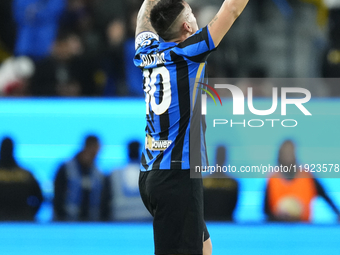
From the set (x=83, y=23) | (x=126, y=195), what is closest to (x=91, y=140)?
(x=126, y=195)

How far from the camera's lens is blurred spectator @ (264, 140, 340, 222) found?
4.82 m

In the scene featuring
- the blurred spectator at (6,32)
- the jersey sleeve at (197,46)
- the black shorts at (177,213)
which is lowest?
the black shorts at (177,213)

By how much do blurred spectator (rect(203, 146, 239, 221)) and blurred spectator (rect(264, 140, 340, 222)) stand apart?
0.38 m

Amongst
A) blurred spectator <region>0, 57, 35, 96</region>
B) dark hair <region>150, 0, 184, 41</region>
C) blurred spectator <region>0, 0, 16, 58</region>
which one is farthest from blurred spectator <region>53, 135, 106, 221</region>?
dark hair <region>150, 0, 184, 41</region>

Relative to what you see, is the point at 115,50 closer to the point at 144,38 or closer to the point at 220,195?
the point at 220,195

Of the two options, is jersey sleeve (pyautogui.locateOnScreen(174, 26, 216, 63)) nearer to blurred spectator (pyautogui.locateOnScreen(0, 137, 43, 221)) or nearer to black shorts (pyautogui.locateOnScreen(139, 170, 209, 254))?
black shorts (pyautogui.locateOnScreen(139, 170, 209, 254))

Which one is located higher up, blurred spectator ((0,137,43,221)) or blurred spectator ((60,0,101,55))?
blurred spectator ((60,0,101,55))

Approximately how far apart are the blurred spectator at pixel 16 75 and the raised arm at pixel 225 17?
3623 millimetres

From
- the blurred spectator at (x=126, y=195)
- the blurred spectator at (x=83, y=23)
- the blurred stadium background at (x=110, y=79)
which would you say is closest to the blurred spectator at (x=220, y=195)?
the blurred stadium background at (x=110, y=79)

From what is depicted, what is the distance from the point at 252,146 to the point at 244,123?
1.26 ft

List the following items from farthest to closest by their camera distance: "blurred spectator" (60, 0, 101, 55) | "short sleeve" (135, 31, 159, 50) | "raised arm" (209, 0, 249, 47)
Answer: "blurred spectator" (60, 0, 101, 55) < "short sleeve" (135, 31, 159, 50) < "raised arm" (209, 0, 249, 47)

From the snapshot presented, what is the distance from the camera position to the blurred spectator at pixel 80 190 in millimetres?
4945

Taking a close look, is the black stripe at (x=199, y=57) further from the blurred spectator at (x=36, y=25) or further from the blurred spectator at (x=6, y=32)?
the blurred spectator at (x=6, y=32)

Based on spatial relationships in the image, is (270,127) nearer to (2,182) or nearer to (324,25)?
(324,25)
